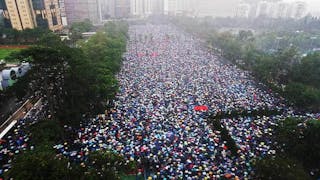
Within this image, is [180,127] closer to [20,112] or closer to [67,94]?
[67,94]

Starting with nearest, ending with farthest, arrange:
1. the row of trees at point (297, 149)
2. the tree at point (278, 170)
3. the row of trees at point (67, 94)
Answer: the tree at point (278, 170), the row of trees at point (67, 94), the row of trees at point (297, 149)

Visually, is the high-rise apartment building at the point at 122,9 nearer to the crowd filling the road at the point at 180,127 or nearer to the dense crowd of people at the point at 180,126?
the dense crowd of people at the point at 180,126

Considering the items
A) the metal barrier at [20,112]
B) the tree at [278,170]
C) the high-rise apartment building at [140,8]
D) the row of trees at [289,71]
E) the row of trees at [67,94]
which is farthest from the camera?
the high-rise apartment building at [140,8]

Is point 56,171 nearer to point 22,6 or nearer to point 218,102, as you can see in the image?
point 218,102

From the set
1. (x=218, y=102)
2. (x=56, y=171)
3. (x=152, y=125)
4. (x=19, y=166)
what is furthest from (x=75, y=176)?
(x=218, y=102)

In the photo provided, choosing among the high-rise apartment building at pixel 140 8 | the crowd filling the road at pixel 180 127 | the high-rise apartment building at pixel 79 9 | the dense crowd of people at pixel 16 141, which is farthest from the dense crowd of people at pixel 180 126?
the high-rise apartment building at pixel 140 8

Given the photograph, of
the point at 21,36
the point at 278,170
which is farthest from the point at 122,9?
the point at 278,170

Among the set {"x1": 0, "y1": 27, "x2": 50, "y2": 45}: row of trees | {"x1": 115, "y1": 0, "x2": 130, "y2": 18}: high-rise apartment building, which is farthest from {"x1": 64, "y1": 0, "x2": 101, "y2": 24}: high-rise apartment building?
{"x1": 0, "y1": 27, "x2": 50, "y2": 45}: row of trees

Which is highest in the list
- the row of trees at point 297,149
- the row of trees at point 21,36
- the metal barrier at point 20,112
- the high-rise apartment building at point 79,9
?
the high-rise apartment building at point 79,9
